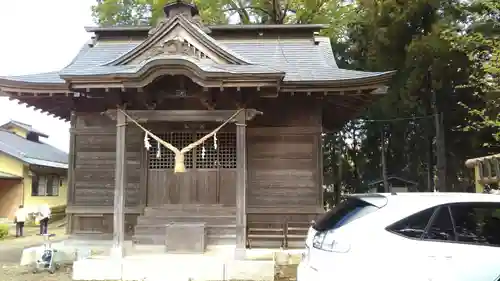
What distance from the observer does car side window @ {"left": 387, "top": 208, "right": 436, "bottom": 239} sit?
14.7 feet

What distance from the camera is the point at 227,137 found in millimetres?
10508

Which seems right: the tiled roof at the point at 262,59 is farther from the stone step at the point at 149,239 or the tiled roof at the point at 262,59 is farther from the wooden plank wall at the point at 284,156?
the stone step at the point at 149,239

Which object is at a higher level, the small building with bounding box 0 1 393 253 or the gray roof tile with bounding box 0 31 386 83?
the gray roof tile with bounding box 0 31 386 83

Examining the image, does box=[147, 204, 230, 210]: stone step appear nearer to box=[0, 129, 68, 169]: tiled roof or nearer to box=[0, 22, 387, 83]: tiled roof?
box=[0, 22, 387, 83]: tiled roof

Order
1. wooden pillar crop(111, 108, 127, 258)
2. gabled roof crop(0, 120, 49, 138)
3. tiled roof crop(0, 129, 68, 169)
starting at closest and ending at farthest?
wooden pillar crop(111, 108, 127, 258) < tiled roof crop(0, 129, 68, 169) < gabled roof crop(0, 120, 49, 138)

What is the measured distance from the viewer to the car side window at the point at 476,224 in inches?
181

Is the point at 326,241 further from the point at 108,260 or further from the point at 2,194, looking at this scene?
the point at 2,194

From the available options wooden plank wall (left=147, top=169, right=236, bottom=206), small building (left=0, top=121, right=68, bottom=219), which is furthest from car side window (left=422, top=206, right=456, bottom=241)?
small building (left=0, top=121, right=68, bottom=219)

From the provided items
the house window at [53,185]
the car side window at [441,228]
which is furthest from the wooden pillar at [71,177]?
the house window at [53,185]

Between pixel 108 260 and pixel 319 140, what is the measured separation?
5142 mm

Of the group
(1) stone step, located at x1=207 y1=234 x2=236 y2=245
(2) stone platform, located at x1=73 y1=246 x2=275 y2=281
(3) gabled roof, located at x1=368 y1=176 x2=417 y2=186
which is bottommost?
(2) stone platform, located at x1=73 y1=246 x2=275 y2=281

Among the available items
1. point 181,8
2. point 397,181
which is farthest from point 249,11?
point 181,8

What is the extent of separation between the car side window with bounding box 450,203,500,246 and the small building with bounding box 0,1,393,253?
185 inches

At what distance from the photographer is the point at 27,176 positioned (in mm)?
25094
